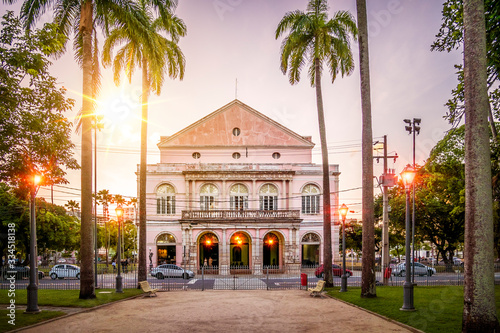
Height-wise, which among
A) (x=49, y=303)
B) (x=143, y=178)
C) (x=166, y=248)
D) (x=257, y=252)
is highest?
(x=143, y=178)

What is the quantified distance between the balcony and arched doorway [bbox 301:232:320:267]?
3.01 meters

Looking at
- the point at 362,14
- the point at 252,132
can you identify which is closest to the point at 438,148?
the point at 362,14

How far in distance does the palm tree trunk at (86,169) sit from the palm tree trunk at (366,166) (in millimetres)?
11828

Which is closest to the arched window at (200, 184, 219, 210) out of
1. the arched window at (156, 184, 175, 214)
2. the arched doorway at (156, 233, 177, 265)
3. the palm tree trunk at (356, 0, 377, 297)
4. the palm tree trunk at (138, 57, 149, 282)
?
the arched window at (156, 184, 175, 214)

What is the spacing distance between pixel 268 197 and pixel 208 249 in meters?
8.29

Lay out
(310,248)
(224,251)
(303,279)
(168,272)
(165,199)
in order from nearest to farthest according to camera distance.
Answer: (303,279)
(168,272)
(224,251)
(165,199)
(310,248)

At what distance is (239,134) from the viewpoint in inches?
1908

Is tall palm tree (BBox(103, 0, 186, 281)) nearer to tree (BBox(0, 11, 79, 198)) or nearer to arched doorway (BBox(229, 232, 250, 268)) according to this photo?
tree (BBox(0, 11, 79, 198))

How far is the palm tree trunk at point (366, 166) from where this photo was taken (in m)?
19.1

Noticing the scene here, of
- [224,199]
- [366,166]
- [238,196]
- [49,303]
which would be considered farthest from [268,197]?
[49,303]

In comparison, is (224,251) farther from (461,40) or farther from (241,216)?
(461,40)

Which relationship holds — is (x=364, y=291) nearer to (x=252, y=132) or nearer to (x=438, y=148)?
(x=438, y=148)

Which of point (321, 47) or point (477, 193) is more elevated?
point (321, 47)

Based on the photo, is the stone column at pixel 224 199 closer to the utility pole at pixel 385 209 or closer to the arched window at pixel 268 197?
the arched window at pixel 268 197
